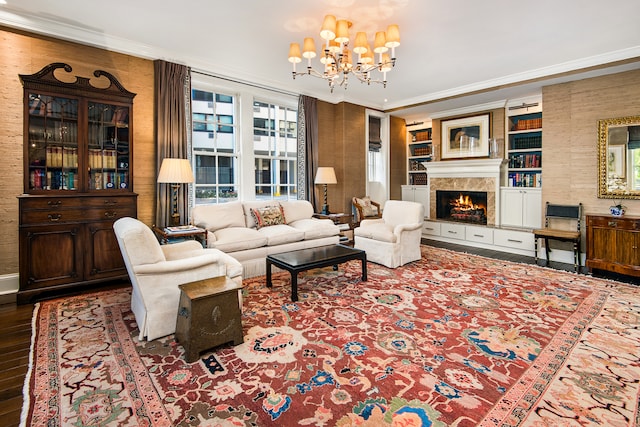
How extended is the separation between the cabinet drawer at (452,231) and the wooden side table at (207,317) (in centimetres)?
546

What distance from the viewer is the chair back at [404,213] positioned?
5012 millimetres

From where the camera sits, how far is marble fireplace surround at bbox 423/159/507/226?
645 centimetres

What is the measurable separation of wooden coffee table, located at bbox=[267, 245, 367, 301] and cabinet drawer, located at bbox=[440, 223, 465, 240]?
350 cm

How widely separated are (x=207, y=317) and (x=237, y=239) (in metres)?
1.94

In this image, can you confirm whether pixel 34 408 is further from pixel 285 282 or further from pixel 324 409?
pixel 285 282

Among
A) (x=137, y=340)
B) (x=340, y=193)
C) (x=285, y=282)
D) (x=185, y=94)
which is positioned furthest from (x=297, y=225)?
(x=137, y=340)

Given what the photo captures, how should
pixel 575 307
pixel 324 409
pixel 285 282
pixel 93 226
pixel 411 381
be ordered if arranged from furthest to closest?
1. pixel 285 282
2. pixel 93 226
3. pixel 575 307
4. pixel 411 381
5. pixel 324 409

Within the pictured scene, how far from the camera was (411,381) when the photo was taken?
202 centimetres

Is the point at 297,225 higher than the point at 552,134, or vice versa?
the point at 552,134

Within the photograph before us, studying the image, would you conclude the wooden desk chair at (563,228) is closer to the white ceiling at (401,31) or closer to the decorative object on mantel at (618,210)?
the decorative object on mantel at (618,210)

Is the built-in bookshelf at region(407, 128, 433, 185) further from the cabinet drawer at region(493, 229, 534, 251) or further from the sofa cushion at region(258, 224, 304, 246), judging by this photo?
the sofa cushion at region(258, 224, 304, 246)

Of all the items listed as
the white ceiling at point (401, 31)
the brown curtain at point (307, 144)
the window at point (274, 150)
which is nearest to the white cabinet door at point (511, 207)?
the white ceiling at point (401, 31)

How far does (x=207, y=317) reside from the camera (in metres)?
2.29

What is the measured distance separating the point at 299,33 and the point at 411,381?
12.1ft
